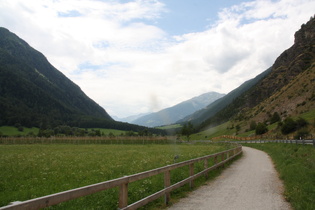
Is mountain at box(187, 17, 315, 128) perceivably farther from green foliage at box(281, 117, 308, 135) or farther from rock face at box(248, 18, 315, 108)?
green foliage at box(281, 117, 308, 135)

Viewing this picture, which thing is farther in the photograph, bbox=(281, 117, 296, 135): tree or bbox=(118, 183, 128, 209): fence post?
bbox=(281, 117, 296, 135): tree

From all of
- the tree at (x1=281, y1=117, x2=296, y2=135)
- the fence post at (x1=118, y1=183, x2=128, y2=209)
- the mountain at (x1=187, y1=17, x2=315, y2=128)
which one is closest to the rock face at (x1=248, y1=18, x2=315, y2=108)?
the mountain at (x1=187, y1=17, x2=315, y2=128)

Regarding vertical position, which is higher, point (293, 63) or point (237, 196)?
point (293, 63)

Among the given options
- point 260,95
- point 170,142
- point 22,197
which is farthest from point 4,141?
point 260,95

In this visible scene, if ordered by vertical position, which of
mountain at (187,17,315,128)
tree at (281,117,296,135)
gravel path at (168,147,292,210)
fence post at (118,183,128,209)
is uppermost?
mountain at (187,17,315,128)

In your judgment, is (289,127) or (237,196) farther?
(289,127)

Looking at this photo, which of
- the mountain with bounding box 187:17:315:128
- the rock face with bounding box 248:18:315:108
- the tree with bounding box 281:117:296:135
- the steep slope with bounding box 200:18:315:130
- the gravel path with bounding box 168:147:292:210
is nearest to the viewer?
the gravel path with bounding box 168:147:292:210

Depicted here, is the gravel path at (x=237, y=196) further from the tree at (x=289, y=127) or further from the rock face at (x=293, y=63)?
the rock face at (x=293, y=63)

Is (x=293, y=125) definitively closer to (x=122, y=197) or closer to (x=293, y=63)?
(x=122, y=197)

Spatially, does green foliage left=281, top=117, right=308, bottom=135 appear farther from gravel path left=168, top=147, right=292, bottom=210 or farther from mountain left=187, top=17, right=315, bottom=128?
gravel path left=168, top=147, right=292, bottom=210

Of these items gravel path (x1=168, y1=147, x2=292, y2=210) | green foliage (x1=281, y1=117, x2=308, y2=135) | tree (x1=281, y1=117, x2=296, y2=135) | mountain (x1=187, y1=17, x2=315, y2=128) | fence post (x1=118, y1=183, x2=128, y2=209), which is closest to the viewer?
fence post (x1=118, y1=183, x2=128, y2=209)

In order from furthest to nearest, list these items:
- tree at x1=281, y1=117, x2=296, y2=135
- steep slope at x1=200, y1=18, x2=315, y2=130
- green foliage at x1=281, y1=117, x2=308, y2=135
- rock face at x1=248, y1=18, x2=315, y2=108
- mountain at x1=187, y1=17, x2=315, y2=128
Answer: rock face at x1=248, y1=18, x2=315, y2=108 → steep slope at x1=200, y1=18, x2=315, y2=130 → mountain at x1=187, y1=17, x2=315, y2=128 → tree at x1=281, y1=117, x2=296, y2=135 → green foliage at x1=281, y1=117, x2=308, y2=135

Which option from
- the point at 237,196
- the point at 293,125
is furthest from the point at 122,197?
the point at 293,125

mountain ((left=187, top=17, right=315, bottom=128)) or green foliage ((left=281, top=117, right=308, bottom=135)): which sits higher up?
mountain ((left=187, top=17, right=315, bottom=128))
